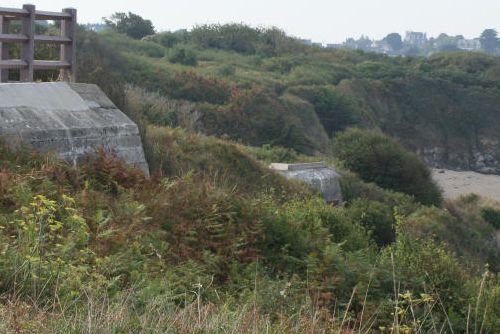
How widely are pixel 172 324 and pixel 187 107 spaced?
46.2 metres

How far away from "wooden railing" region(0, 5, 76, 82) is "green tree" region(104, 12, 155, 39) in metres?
80.6

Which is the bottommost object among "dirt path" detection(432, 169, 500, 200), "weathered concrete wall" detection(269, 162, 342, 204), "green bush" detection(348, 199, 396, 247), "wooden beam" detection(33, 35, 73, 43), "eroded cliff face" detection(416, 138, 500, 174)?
"eroded cliff face" detection(416, 138, 500, 174)

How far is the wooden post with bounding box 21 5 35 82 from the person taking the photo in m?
13.8

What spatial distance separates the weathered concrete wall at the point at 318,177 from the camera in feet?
104

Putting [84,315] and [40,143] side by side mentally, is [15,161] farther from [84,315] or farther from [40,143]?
[84,315]

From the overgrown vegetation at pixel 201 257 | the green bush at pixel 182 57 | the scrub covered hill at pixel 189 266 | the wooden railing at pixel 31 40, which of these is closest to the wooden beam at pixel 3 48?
the wooden railing at pixel 31 40

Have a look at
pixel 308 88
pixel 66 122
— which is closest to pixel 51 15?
pixel 66 122

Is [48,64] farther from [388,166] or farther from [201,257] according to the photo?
[388,166]

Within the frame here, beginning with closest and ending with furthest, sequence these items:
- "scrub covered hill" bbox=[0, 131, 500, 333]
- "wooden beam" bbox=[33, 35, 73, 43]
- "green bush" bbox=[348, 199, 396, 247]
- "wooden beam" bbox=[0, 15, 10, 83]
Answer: "scrub covered hill" bbox=[0, 131, 500, 333], "wooden beam" bbox=[33, 35, 73, 43], "wooden beam" bbox=[0, 15, 10, 83], "green bush" bbox=[348, 199, 396, 247]

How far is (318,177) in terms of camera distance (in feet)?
107

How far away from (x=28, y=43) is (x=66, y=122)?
2.04 metres

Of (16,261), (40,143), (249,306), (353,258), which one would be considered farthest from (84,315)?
(40,143)

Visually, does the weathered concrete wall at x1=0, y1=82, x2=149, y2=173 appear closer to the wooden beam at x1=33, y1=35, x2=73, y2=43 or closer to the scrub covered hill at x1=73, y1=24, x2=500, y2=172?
the wooden beam at x1=33, y1=35, x2=73, y2=43

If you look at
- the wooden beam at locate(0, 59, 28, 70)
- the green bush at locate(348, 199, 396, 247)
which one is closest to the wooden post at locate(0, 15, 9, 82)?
the wooden beam at locate(0, 59, 28, 70)
